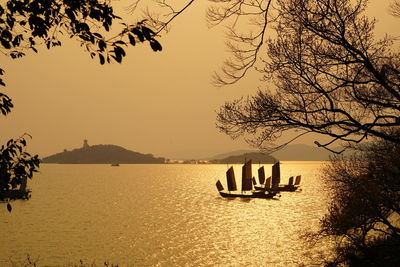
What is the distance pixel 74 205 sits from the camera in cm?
9744

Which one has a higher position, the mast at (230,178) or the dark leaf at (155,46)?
the dark leaf at (155,46)

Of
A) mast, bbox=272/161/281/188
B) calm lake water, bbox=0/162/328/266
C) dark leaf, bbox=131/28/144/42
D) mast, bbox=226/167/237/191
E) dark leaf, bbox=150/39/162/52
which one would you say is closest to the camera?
dark leaf, bbox=150/39/162/52

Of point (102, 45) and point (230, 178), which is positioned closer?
point (102, 45)

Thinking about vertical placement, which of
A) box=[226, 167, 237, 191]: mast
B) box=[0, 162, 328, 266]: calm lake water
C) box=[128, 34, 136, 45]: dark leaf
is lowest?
box=[0, 162, 328, 266]: calm lake water

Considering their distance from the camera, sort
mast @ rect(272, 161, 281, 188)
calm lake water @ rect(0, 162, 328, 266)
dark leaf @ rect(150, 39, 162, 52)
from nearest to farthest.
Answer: dark leaf @ rect(150, 39, 162, 52) < calm lake water @ rect(0, 162, 328, 266) < mast @ rect(272, 161, 281, 188)

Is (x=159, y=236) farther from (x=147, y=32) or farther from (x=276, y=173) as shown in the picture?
(x=147, y=32)

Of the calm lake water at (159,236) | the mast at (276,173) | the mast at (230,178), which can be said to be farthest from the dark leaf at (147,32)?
the mast at (276,173)

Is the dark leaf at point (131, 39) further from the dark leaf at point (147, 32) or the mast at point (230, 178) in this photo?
the mast at point (230, 178)

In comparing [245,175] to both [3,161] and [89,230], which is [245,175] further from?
[3,161]

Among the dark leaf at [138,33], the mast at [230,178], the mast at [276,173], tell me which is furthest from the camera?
the mast at [276,173]

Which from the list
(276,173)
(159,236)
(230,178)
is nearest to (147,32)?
(159,236)

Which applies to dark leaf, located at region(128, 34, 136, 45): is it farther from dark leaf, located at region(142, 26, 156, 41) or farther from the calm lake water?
the calm lake water

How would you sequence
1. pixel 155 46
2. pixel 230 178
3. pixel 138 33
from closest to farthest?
pixel 155 46 → pixel 138 33 → pixel 230 178

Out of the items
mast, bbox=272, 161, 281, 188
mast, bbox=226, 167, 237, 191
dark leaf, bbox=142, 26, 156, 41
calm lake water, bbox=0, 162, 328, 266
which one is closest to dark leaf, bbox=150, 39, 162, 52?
dark leaf, bbox=142, 26, 156, 41
